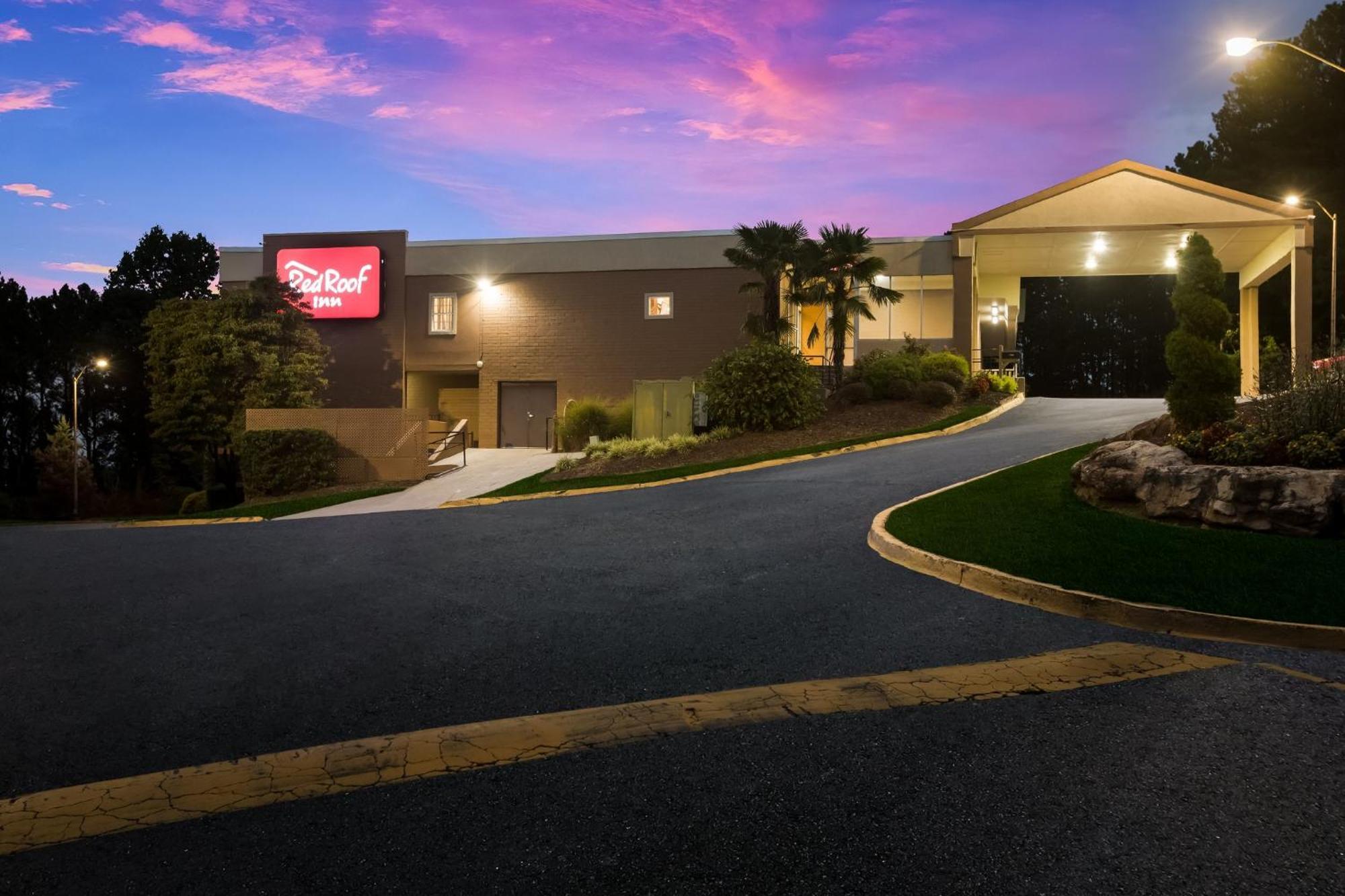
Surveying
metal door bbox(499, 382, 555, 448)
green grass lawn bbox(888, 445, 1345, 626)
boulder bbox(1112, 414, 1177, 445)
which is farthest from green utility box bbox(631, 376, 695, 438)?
green grass lawn bbox(888, 445, 1345, 626)

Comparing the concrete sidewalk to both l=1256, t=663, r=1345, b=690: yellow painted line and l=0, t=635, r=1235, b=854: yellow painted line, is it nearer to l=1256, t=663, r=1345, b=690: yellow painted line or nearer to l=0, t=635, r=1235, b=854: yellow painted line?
l=0, t=635, r=1235, b=854: yellow painted line

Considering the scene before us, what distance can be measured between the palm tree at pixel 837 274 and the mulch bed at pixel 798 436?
234 cm

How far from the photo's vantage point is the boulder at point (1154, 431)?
12.7 meters

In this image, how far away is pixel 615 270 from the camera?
94.8ft

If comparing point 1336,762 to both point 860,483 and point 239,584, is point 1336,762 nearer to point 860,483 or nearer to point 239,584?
point 239,584

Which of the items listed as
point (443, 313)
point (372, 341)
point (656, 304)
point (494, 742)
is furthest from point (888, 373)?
point (494, 742)

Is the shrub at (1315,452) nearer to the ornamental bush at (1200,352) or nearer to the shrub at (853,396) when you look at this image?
the ornamental bush at (1200,352)

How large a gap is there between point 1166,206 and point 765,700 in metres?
25.5

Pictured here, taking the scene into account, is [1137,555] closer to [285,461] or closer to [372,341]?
[285,461]

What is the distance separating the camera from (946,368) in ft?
82.7

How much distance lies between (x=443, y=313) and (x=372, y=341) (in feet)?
8.63

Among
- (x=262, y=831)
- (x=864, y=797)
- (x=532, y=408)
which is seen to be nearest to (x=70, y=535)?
(x=262, y=831)

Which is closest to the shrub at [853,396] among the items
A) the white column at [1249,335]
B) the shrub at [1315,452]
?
the white column at [1249,335]

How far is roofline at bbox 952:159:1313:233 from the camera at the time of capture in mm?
24172
